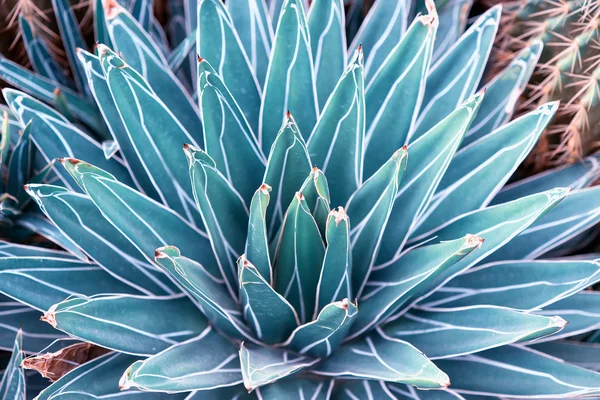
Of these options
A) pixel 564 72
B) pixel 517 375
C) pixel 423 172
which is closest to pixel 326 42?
pixel 423 172

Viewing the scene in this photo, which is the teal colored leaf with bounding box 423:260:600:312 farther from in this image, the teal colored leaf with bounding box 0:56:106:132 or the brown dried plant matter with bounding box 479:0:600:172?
the teal colored leaf with bounding box 0:56:106:132

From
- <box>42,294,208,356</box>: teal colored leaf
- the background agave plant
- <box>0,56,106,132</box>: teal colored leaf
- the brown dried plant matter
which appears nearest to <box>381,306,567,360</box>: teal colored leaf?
the background agave plant

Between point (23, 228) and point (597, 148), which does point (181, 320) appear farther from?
point (597, 148)

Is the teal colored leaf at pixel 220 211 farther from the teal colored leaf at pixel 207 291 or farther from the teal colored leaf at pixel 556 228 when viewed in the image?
the teal colored leaf at pixel 556 228

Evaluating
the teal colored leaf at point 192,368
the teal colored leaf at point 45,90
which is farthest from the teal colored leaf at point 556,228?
the teal colored leaf at point 45,90

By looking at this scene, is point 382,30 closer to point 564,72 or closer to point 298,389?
point 564,72

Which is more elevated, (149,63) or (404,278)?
(149,63)
